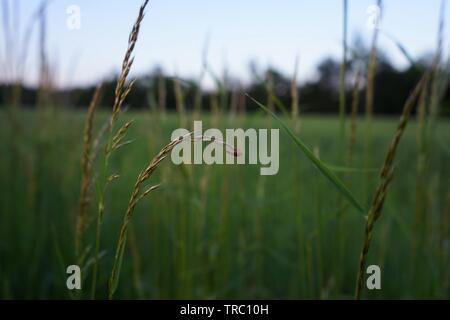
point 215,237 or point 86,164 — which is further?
point 215,237

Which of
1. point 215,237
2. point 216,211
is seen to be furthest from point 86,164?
point 216,211

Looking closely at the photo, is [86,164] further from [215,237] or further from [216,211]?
[216,211]

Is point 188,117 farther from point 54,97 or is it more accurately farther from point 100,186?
point 54,97

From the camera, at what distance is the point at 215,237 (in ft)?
3.52

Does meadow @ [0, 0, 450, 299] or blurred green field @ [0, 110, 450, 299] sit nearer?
meadow @ [0, 0, 450, 299]

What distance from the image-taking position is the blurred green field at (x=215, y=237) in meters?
0.88

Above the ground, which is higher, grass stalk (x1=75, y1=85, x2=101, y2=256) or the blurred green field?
grass stalk (x1=75, y1=85, x2=101, y2=256)

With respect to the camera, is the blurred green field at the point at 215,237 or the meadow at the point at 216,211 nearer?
the meadow at the point at 216,211

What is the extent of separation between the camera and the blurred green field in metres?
0.88

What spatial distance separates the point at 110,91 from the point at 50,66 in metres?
0.32

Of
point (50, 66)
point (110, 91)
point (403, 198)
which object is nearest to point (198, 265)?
point (50, 66)

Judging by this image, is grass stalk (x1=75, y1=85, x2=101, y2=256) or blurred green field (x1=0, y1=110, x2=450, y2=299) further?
blurred green field (x1=0, y1=110, x2=450, y2=299)

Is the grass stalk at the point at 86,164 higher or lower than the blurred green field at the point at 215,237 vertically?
higher

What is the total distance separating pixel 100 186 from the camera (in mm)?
491
